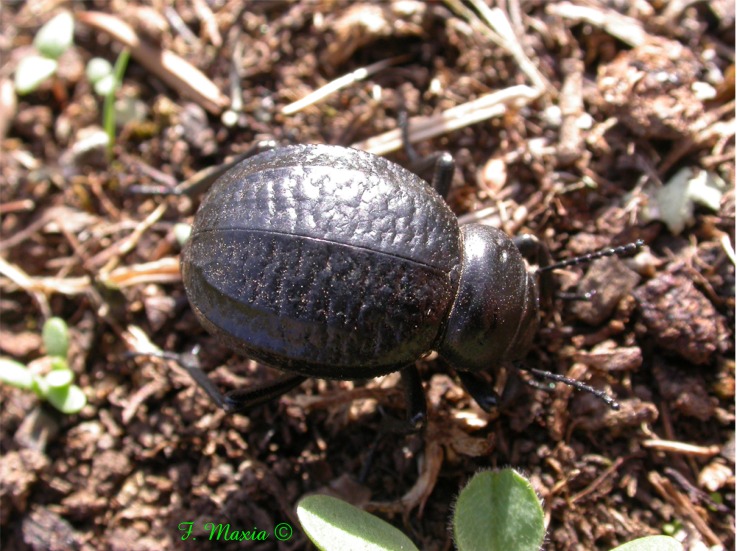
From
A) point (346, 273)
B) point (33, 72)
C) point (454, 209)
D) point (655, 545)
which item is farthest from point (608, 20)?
point (33, 72)

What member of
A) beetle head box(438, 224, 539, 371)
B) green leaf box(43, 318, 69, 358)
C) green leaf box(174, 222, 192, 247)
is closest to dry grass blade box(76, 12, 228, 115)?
green leaf box(174, 222, 192, 247)

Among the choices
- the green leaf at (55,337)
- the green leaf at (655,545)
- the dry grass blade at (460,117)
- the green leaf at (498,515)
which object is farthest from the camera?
the dry grass blade at (460,117)

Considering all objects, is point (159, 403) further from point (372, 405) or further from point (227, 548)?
point (372, 405)

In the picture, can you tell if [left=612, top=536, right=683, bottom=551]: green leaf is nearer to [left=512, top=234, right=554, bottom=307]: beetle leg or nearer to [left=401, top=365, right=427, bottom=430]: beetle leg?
[left=401, top=365, right=427, bottom=430]: beetle leg

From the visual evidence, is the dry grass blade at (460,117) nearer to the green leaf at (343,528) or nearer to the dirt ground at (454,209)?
the dirt ground at (454,209)

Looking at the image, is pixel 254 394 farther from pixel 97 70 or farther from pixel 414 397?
pixel 97 70

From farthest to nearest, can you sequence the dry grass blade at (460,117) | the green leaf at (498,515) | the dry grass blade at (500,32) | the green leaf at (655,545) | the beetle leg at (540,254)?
the dry grass blade at (500,32)
the dry grass blade at (460,117)
the beetle leg at (540,254)
the green leaf at (498,515)
the green leaf at (655,545)

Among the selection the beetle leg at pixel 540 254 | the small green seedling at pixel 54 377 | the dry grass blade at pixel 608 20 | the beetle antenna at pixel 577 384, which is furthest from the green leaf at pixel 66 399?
the dry grass blade at pixel 608 20
